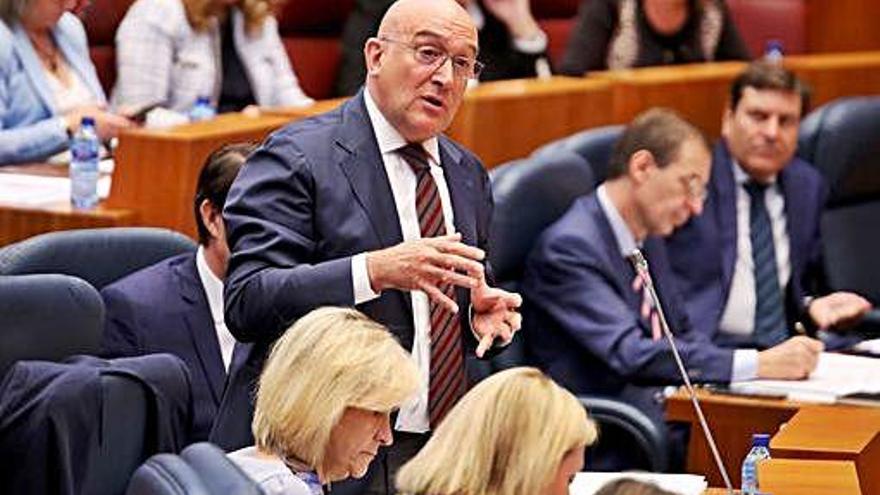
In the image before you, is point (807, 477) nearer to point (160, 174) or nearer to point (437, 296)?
point (437, 296)

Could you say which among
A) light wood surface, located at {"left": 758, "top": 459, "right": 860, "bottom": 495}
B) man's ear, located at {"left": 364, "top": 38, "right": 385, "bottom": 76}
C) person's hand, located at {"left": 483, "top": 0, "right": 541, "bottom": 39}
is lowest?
person's hand, located at {"left": 483, "top": 0, "right": 541, "bottom": 39}

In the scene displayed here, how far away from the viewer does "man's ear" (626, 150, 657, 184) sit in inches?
181

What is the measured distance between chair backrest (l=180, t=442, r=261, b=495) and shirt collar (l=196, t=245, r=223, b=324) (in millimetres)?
1250

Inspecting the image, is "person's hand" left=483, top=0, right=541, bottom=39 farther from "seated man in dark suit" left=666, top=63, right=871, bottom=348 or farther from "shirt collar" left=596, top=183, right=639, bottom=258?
"shirt collar" left=596, top=183, right=639, bottom=258

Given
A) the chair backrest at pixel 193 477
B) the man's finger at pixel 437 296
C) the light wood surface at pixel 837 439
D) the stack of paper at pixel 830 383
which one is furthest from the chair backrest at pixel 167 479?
the stack of paper at pixel 830 383

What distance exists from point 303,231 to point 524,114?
2084 mm

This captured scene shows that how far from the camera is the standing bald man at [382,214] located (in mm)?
3215

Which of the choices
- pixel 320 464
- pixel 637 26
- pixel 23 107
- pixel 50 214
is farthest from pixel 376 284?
pixel 637 26

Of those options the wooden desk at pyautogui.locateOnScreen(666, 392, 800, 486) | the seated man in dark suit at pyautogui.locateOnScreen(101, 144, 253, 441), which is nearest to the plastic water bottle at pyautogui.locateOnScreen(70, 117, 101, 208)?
the seated man in dark suit at pyautogui.locateOnScreen(101, 144, 253, 441)

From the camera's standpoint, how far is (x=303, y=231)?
327 cm

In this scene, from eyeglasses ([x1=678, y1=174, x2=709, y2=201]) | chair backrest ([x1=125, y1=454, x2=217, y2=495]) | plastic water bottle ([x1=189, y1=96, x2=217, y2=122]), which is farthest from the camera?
plastic water bottle ([x1=189, y1=96, x2=217, y2=122])

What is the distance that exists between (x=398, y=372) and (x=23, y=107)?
6.69 ft

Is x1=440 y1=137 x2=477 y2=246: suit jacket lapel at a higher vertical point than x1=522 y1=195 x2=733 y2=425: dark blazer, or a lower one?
higher

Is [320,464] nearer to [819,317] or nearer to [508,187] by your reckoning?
[508,187]
